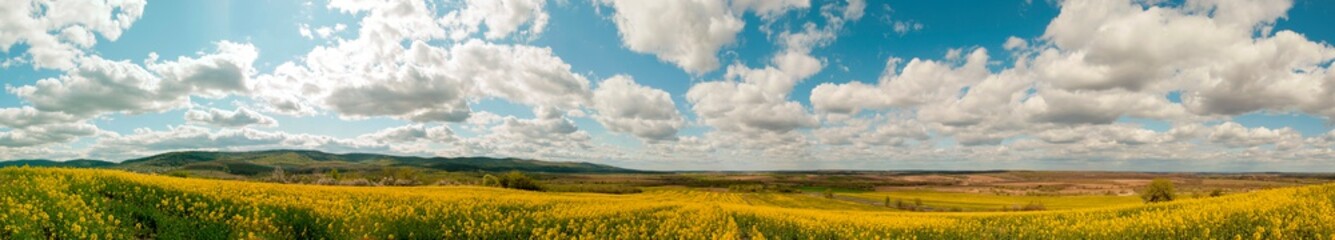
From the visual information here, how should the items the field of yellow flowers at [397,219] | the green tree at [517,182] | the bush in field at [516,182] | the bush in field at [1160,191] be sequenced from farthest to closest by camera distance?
the bush in field at [1160,191] → the bush in field at [516,182] → the green tree at [517,182] → the field of yellow flowers at [397,219]

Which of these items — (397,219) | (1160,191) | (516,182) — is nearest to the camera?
(397,219)

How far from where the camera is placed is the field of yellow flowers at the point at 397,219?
46.2ft

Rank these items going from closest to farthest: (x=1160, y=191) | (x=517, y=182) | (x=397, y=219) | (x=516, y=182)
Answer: (x=397, y=219) < (x=516, y=182) < (x=517, y=182) < (x=1160, y=191)

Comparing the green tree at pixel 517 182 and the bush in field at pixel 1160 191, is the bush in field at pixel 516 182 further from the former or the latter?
the bush in field at pixel 1160 191

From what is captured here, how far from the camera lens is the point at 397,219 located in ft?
61.6

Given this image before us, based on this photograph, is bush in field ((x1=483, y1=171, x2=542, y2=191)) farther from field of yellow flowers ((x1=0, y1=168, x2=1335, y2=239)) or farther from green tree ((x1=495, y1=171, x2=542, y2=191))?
field of yellow flowers ((x1=0, y1=168, x2=1335, y2=239))

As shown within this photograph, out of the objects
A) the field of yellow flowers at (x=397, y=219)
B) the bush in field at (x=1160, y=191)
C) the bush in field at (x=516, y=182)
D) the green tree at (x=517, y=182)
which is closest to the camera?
the field of yellow flowers at (x=397, y=219)

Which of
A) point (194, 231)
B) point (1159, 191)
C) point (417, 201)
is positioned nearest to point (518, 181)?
point (417, 201)

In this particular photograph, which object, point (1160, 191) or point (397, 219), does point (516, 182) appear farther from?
point (1160, 191)

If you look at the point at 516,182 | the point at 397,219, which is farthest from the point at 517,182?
the point at 397,219

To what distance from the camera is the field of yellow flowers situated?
14.1 m

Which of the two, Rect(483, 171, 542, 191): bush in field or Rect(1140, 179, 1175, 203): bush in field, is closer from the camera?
Rect(483, 171, 542, 191): bush in field

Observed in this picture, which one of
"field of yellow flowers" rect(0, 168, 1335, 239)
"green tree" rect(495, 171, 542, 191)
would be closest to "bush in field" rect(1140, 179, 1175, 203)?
"field of yellow flowers" rect(0, 168, 1335, 239)

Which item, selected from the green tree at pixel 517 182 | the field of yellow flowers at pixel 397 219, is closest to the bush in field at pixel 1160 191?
the field of yellow flowers at pixel 397 219
